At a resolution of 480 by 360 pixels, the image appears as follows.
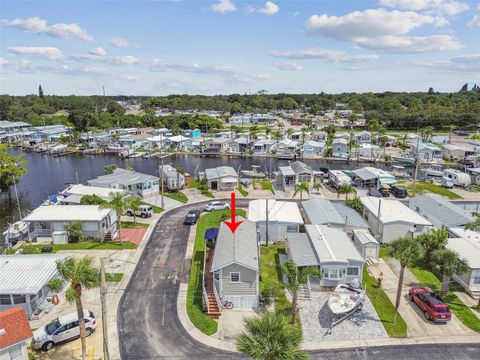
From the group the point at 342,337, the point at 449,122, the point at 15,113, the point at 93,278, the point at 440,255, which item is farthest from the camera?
the point at 15,113

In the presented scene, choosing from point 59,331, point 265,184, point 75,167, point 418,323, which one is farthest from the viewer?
point 75,167

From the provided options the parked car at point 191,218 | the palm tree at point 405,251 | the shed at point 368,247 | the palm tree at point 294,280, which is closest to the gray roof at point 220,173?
the parked car at point 191,218

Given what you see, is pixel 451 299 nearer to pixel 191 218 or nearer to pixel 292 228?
pixel 292 228

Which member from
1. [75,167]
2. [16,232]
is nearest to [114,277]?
[16,232]

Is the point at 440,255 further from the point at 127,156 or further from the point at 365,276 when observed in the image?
the point at 127,156

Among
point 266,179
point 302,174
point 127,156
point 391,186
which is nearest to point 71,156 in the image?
point 127,156

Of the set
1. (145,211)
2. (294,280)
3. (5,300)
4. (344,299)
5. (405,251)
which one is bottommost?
(5,300)
